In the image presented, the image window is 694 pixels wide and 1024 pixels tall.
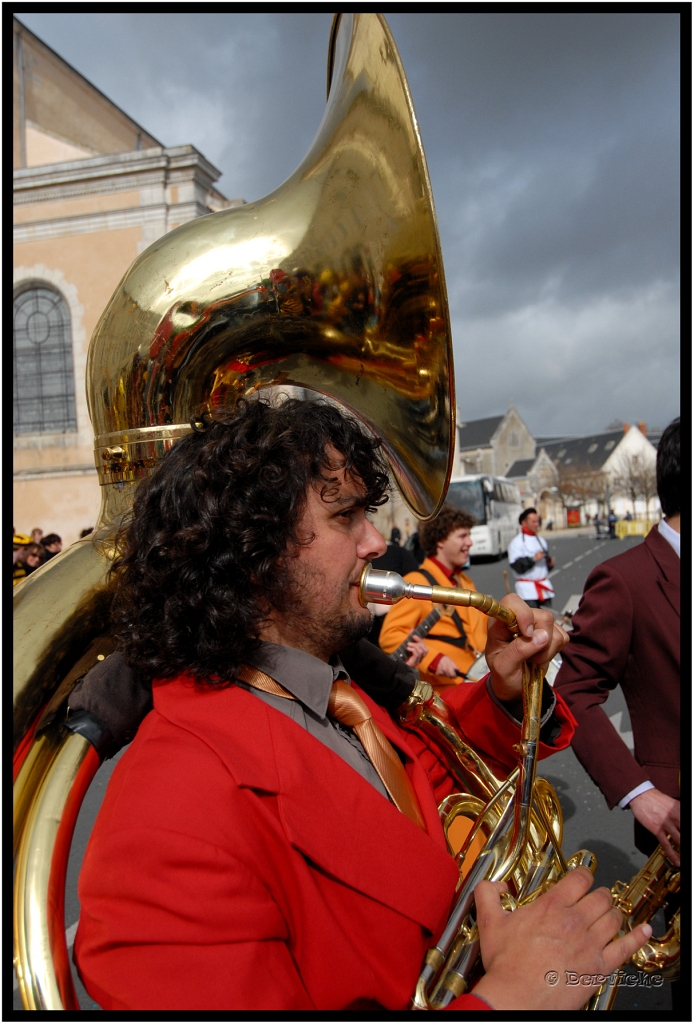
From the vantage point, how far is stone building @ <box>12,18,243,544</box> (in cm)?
1457

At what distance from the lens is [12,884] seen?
3.16ft

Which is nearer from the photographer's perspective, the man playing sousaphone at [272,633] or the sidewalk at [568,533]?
the man playing sousaphone at [272,633]

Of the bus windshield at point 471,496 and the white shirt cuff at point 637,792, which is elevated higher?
the bus windshield at point 471,496

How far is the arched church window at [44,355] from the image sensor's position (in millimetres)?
15812

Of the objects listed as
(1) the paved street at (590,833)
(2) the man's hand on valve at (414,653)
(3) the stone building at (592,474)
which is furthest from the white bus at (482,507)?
(3) the stone building at (592,474)

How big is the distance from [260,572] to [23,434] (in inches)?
648

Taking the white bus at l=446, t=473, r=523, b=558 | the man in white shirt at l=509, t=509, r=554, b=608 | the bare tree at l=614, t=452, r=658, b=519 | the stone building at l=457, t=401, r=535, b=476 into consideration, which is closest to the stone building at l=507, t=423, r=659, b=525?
the bare tree at l=614, t=452, r=658, b=519

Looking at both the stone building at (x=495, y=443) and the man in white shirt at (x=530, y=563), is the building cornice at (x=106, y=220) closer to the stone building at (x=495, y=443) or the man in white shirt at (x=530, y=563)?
the man in white shirt at (x=530, y=563)

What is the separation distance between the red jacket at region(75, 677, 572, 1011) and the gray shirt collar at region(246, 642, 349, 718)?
82 mm

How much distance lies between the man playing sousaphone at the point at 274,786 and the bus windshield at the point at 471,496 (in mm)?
18911

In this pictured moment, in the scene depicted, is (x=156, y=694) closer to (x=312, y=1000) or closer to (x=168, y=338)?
(x=312, y=1000)

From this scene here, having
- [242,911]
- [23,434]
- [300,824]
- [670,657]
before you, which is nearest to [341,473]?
[300,824]

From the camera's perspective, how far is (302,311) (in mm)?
1271

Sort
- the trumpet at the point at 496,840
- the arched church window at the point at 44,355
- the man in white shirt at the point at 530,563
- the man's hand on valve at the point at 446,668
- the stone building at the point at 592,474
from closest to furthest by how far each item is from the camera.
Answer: the trumpet at the point at 496,840
the man's hand on valve at the point at 446,668
the man in white shirt at the point at 530,563
the arched church window at the point at 44,355
the stone building at the point at 592,474
